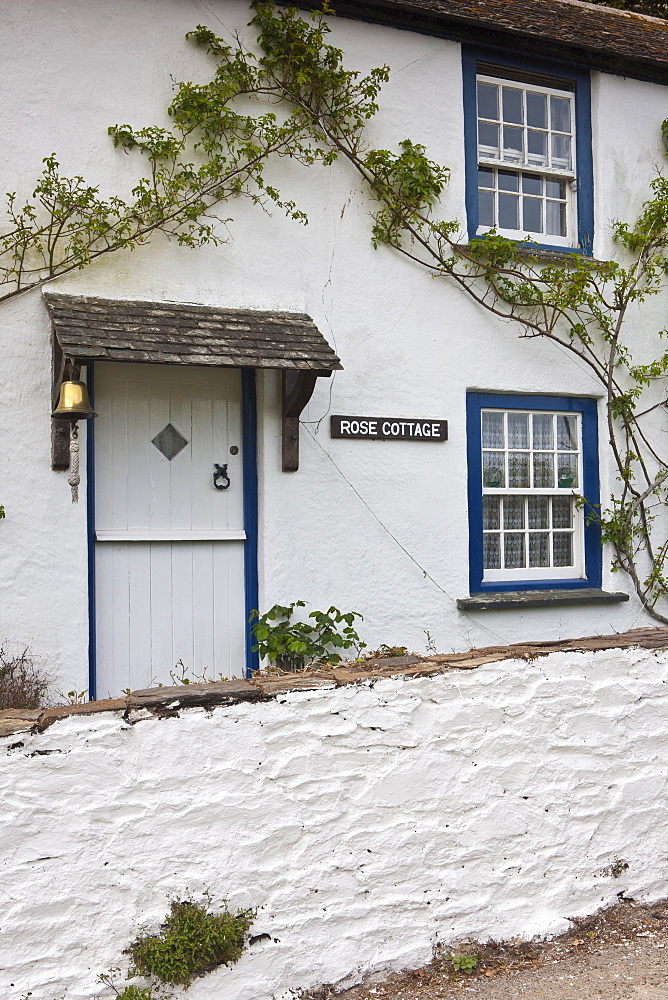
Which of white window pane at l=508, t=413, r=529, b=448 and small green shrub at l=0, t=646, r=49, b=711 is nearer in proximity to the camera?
small green shrub at l=0, t=646, r=49, b=711

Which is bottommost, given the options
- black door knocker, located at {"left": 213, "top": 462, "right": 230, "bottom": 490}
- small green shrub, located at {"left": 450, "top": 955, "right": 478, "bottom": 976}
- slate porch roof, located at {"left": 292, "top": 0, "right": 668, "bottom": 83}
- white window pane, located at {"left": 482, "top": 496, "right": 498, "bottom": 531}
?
small green shrub, located at {"left": 450, "top": 955, "right": 478, "bottom": 976}

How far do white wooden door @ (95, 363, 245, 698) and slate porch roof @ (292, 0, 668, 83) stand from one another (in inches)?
124

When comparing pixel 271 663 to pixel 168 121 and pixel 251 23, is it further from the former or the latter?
pixel 251 23

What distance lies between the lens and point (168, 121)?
6.64 m

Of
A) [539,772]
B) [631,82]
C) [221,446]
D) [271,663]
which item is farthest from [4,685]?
[631,82]

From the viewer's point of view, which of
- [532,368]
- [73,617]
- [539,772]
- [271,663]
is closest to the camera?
[539,772]

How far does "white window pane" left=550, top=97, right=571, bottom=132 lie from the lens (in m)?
8.25

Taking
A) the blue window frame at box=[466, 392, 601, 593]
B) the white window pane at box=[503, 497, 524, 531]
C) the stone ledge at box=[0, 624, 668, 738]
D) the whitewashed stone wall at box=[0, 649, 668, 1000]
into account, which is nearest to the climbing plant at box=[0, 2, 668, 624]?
the blue window frame at box=[466, 392, 601, 593]

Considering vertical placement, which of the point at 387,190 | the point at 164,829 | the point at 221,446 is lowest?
the point at 164,829

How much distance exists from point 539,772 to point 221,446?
3407mm

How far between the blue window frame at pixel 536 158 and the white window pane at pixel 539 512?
218 centimetres

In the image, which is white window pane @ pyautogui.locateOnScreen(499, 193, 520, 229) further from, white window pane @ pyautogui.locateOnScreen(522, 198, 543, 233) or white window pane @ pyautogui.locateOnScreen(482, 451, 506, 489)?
white window pane @ pyautogui.locateOnScreen(482, 451, 506, 489)

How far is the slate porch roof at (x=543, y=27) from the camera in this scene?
24.2 feet

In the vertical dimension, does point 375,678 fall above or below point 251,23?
below
